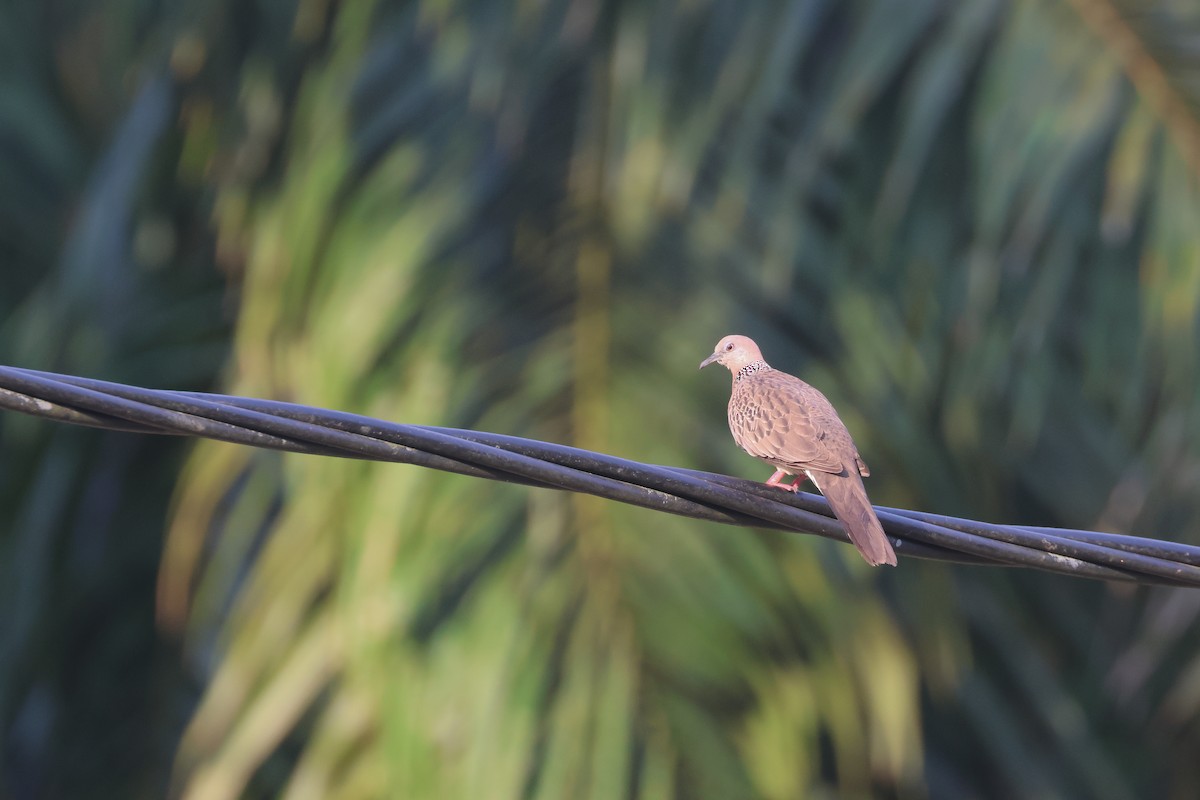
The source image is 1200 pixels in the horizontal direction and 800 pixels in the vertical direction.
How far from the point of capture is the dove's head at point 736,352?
16.4 ft

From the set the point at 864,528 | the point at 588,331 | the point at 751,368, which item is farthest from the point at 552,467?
the point at 588,331

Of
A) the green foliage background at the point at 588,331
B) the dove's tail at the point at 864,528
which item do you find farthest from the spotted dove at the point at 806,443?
the green foliage background at the point at 588,331

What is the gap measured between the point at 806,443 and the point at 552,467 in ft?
3.56

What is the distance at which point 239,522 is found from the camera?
22.2 ft

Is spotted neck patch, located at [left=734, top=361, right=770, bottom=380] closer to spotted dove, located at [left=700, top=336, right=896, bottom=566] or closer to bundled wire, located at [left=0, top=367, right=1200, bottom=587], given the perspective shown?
spotted dove, located at [left=700, top=336, right=896, bottom=566]

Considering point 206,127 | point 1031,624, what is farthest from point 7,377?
point 1031,624

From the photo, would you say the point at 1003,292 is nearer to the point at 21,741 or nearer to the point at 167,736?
the point at 167,736

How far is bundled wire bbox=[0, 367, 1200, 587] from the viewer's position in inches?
114

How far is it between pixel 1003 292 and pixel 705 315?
1.50 metres

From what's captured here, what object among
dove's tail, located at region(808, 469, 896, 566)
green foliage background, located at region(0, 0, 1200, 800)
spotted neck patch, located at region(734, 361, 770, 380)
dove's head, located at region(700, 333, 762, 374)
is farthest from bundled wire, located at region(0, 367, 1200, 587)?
green foliage background, located at region(0, 0, 1200, 800)

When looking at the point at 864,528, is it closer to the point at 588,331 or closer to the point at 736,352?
the point at 736,352

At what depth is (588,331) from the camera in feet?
20.5

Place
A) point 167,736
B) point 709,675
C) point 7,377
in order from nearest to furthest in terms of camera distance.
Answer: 1. point 7,377
2. point 709,675
3. point 167,736

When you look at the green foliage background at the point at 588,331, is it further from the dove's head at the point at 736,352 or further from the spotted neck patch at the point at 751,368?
the spotted neck patch at the point at 751,368
